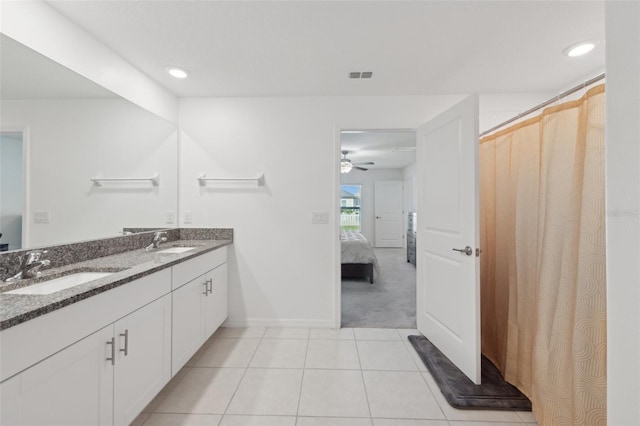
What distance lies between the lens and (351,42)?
1767 millimetres

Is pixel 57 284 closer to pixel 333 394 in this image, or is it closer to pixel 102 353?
pixel 102 353

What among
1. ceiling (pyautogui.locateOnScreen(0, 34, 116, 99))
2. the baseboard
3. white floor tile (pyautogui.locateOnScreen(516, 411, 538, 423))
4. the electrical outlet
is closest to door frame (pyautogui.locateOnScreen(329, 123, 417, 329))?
the baseboard

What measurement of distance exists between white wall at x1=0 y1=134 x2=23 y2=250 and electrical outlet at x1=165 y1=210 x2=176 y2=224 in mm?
1153

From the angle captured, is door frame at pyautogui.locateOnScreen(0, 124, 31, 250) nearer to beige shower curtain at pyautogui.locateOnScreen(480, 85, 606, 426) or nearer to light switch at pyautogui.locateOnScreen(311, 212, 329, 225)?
light switch at pyautogui.locateOnScreen(311, 212, 329, 225)

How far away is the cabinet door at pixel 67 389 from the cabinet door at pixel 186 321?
1.69 feet

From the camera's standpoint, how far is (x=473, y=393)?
1.65m

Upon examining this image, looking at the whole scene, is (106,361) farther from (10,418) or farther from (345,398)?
(345,398)

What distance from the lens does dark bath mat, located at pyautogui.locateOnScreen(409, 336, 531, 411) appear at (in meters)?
1.59

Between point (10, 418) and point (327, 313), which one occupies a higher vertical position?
point (10, 418)

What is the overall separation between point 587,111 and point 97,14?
2.66 meters

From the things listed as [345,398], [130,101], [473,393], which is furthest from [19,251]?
[473,393]

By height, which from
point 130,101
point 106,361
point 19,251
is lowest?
point 106,361

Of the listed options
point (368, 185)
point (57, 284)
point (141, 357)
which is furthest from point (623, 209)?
point (368, 185)

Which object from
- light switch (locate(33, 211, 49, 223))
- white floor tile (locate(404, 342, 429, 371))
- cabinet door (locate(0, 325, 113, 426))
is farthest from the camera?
white floor tile (locate(404, 342, 429, 371))
